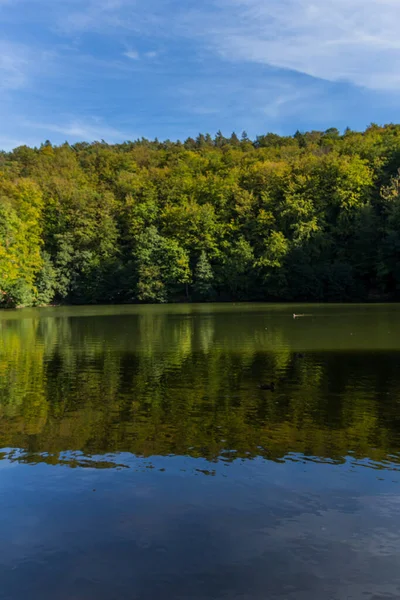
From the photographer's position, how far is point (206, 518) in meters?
6.56

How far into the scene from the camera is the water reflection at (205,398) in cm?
958

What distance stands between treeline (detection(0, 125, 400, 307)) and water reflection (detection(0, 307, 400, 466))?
4137 centimetres

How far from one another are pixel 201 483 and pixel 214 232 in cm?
7160

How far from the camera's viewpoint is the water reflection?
9.58m

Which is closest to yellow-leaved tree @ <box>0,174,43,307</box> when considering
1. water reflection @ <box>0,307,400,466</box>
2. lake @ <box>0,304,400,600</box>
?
water reflection @ <box>0,307,400,466</box>

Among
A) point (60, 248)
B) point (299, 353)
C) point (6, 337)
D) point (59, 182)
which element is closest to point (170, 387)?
point (299, 353)

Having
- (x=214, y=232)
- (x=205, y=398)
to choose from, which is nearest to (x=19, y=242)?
(x=214, y=232)

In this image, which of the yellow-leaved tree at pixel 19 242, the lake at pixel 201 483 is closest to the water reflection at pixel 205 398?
the lake at pixel 201 483

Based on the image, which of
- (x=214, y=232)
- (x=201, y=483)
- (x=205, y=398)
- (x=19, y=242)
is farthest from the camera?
(x=214, y=232)

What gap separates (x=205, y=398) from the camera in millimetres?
13234

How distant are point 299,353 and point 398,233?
4578cm

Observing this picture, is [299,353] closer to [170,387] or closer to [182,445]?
[170,387]

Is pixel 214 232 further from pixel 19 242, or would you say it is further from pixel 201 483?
pixel 201 483

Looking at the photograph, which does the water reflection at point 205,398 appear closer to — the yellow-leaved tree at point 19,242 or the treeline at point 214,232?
the yellow-leaved tree at point 19,242
